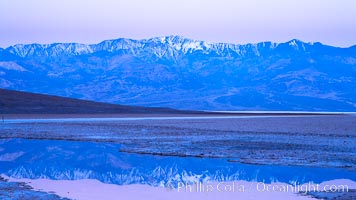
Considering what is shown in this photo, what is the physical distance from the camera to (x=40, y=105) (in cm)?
7669

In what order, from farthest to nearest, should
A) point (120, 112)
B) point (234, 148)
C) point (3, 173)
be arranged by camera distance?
point (120, 112) < point (234, 148) < point (3, 173)

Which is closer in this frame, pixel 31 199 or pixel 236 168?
pixel 31 199

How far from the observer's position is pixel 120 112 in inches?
3238

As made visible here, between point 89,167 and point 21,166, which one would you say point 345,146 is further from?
point 21,166

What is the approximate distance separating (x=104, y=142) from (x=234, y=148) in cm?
730

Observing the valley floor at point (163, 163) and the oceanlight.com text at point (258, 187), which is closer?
the oceanlight.com text at point (258, 187)

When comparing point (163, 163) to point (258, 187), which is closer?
point (258, 187)

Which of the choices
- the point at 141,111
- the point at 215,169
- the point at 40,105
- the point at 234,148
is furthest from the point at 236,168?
the point at 141,111

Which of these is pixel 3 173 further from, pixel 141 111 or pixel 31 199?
pixel 141 111

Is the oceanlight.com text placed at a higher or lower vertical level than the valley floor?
lower

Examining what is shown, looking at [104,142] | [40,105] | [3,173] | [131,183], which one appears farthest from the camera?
[40,105]

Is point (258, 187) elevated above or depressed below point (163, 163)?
below

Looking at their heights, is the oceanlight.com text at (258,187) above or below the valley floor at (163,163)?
below

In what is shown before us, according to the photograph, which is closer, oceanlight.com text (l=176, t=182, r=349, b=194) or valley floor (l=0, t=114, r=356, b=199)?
oceanlight.com text (l=176, t=182, r=349, b=194)
